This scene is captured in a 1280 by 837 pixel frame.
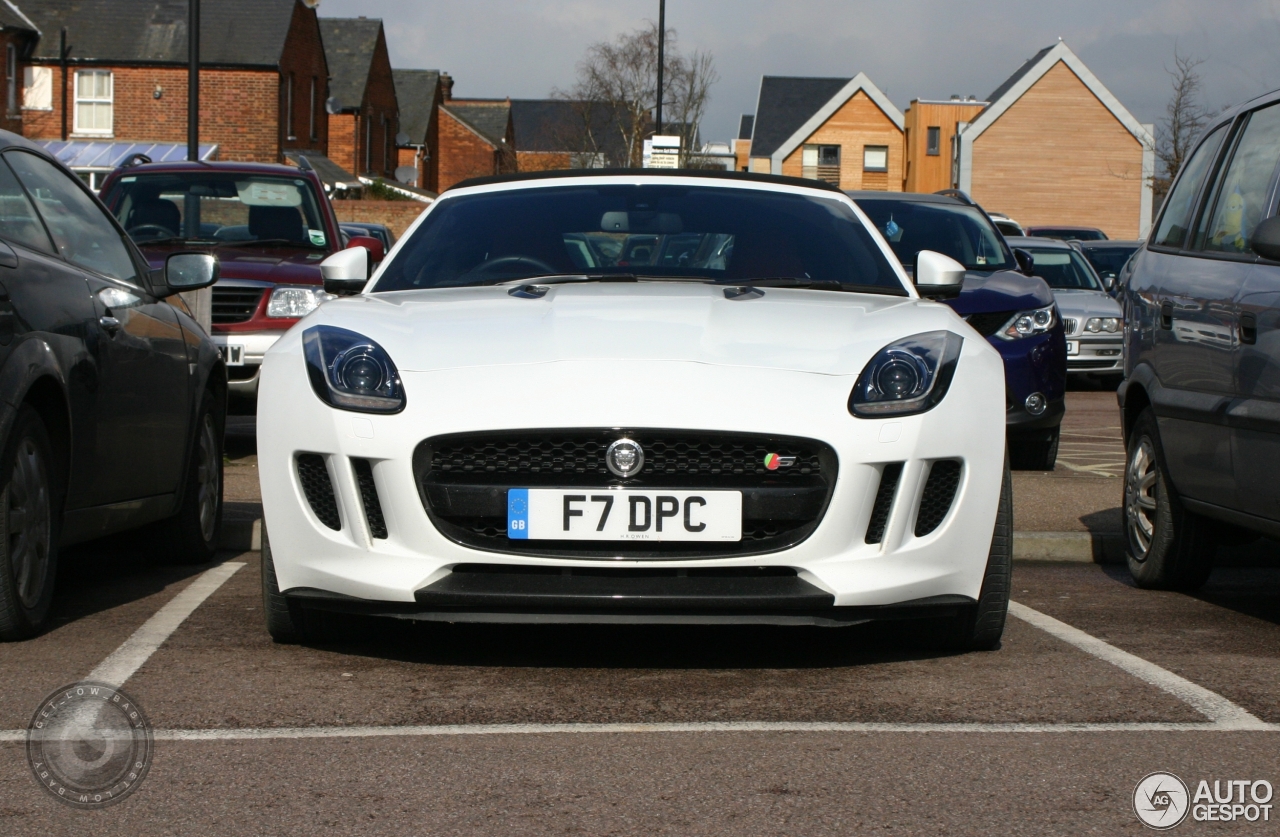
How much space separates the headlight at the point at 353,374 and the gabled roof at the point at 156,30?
43.9m

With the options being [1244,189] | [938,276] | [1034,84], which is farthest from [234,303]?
[1034,84]

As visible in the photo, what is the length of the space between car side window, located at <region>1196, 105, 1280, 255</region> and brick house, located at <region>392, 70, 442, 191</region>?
66.3m

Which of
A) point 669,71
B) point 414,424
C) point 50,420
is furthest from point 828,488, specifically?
point 669,71

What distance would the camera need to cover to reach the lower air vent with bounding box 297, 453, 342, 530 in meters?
4.49

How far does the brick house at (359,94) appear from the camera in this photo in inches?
2255

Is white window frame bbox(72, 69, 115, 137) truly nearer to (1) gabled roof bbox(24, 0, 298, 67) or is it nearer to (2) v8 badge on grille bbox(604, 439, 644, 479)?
(1) gabled roof bbox(24, 0, 298, 67)

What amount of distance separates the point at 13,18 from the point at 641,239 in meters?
44.0

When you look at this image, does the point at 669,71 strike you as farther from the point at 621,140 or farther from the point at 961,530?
the point at 961,530

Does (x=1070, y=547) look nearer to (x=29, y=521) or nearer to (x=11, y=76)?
(x=29, y=521)

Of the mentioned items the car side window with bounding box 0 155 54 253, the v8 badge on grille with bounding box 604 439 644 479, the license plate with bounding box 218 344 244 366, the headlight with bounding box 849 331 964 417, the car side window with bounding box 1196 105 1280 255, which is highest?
the car side window with bounding box 1196 105 1280 255

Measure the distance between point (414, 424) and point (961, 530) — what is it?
1464mm

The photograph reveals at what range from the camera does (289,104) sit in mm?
48750

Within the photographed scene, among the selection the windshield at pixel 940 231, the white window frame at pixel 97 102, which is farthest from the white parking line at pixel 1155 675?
the white window frame at pixel 97 102

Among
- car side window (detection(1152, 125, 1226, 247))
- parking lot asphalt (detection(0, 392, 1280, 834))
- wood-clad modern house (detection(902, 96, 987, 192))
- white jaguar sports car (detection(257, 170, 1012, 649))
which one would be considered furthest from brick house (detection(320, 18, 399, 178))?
white jaguar sports car (detection(257, 170, 1012, 649))
